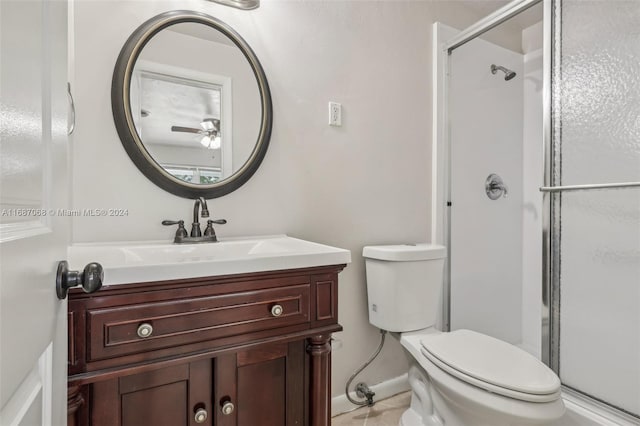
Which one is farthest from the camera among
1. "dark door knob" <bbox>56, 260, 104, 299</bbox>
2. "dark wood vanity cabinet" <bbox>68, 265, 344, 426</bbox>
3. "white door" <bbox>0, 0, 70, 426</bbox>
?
"dark wood vanity cabinet" <bbox>68, 265, 344, 426</bbox>

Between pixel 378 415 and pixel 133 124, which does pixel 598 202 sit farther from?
pixel 133 124

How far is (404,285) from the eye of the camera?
Result: 1.48 metres

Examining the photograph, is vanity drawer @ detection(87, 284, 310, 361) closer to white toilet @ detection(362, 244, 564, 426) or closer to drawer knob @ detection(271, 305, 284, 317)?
drawer knob @ detection(271, 305, 284, 317)

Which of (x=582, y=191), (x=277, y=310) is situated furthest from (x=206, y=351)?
(x=582, y=191)

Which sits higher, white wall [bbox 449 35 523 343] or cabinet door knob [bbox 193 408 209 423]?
white wall [bbox 449 35 523 343]

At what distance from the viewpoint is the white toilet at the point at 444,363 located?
101 centimetres

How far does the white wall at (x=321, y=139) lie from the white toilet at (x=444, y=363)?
0.19m

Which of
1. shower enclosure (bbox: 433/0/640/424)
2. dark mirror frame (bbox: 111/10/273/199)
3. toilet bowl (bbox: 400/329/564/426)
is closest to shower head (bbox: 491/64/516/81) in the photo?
shower enclosure (bbox: 433/0/640/424)

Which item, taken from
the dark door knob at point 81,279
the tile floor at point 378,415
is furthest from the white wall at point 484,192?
the dark door knob at point 81,279

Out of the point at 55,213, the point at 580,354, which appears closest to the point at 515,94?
the point at 580,354

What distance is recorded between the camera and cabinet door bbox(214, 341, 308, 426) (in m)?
0.89

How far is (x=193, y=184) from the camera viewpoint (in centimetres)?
126

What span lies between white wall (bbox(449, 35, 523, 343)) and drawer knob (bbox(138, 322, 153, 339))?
1629 mm

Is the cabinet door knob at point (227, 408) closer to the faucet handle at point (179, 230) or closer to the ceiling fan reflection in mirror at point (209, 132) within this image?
the faucet handle at point (179, 230)
